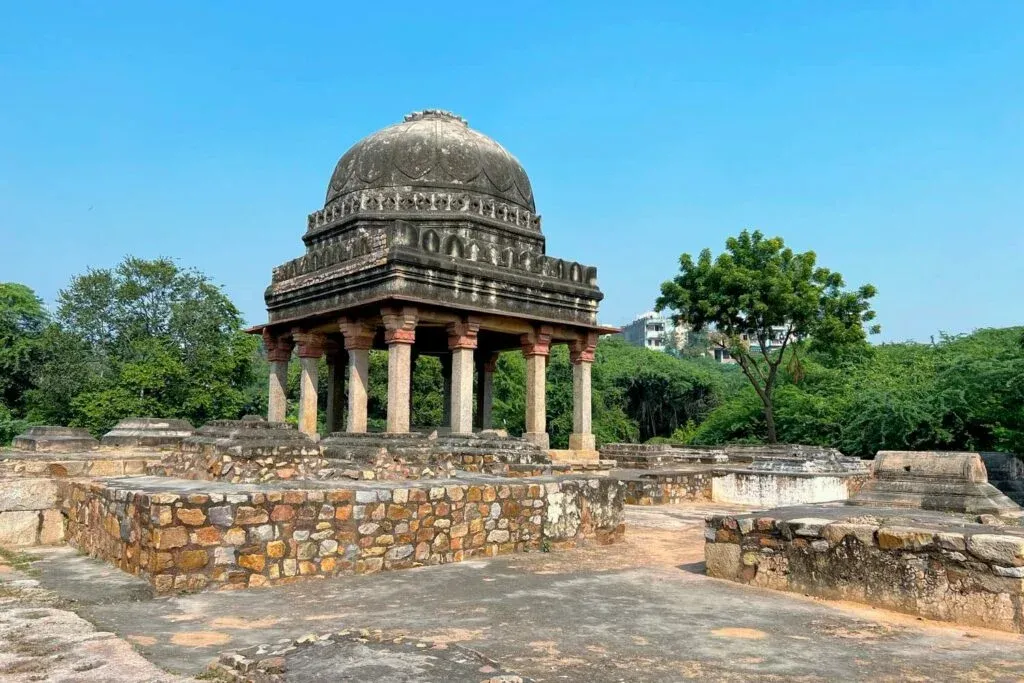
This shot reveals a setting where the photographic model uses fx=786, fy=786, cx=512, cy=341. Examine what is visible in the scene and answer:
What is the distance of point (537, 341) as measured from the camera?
15.5 m

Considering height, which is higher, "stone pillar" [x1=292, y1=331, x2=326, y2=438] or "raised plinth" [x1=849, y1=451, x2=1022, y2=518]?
"stone pillar" [x1=292, y1=331, x2=326, y2=438]

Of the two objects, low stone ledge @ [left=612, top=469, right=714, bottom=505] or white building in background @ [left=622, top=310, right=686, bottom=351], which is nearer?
low stone ledge @ [left=612, top=469, right=714, bottom=505]

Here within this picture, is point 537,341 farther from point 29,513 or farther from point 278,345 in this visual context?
point 29,513

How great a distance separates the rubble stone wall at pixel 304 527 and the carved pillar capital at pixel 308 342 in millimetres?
9289

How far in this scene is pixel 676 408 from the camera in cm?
3759

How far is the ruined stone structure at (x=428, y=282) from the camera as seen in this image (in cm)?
1341

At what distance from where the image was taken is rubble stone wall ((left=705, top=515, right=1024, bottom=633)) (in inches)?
176

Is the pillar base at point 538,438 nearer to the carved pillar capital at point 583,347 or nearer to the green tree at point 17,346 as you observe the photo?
the carved pillar capital at point 583,347

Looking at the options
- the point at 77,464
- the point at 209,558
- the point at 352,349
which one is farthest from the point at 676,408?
the point at 209,558

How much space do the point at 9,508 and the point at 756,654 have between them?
19.8 ft

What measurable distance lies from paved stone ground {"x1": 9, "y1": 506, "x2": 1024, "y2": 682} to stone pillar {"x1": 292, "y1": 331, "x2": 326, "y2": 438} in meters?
10.1

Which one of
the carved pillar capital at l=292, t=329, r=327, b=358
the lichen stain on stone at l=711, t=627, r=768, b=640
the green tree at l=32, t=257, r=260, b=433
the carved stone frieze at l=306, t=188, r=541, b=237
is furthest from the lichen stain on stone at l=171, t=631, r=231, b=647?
the green tree at l=32, t=257, r=260, b=433

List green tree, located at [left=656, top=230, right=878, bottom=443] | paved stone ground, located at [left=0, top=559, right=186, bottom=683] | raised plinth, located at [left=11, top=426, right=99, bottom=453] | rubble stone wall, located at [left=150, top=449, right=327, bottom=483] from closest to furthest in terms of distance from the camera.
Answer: paved stone ground, located at [left=0, top=559, right=186, bottom=683] < rubble stone wall, located at [left=150, top=449, right=327, bottom=483] < raised plinth, located at [left=11, top=426, right=99, bottom=453] < green tree, located at [left=656, top=230, right=878, bottom=443]

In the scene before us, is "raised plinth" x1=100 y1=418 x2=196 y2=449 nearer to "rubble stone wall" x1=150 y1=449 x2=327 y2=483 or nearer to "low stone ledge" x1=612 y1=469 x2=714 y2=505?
"rubble stone wall" x1=150 y1=449 x2=327 y2=483
